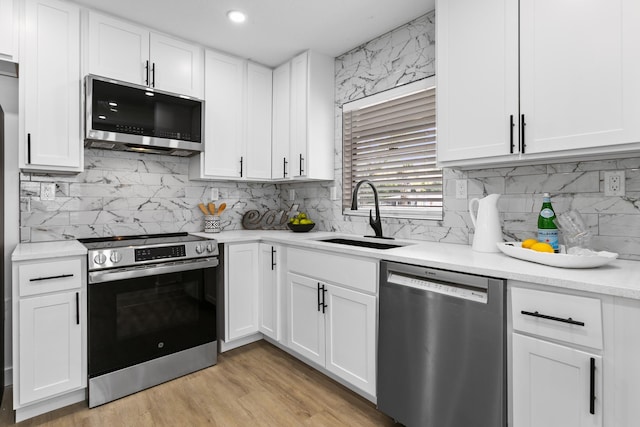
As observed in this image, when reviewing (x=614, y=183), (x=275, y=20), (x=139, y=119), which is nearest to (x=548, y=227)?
(x=614, y=183)

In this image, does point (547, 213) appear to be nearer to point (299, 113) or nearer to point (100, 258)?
point (299, 113)

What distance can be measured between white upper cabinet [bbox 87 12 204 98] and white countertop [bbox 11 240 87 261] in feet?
3.87

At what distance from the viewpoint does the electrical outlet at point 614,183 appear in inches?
64.0

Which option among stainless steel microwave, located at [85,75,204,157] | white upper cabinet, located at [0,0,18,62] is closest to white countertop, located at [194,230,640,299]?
stainless steel microwave, located at [85,75,204,157]

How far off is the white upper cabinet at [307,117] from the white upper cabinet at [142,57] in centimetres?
76

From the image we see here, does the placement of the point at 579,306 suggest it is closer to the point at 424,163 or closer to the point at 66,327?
the point at 424,163

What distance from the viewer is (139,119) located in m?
2.42

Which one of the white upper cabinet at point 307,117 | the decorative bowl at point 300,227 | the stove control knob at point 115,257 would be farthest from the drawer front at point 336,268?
the stove control knob at point 115,257

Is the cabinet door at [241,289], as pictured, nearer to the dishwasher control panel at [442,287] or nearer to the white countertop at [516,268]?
the white countertop at [516,268]

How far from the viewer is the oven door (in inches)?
80.0

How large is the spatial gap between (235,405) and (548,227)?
2.02m

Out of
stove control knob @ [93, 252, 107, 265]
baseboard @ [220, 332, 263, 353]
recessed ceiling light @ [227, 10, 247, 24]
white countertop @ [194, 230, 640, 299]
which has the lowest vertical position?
baseboard @ [220, 332, 263, 353]

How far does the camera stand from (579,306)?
120cm

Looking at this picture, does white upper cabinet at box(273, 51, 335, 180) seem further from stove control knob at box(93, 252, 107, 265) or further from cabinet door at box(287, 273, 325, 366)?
stove control knob at box(93, 252, 107, 265)
